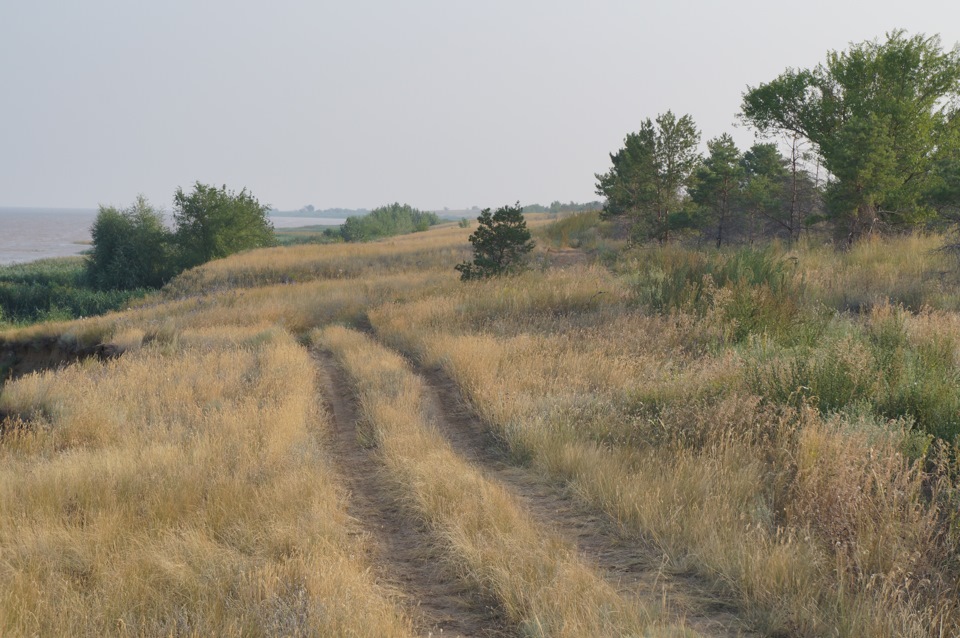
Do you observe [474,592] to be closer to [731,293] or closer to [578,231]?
[731,293]

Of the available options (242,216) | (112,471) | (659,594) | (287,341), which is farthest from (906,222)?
(242,216)

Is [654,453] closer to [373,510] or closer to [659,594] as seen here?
[659,594]

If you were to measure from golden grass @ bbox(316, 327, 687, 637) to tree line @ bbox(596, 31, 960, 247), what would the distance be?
49.3ft

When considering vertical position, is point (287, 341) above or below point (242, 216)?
below

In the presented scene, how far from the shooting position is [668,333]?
895cm

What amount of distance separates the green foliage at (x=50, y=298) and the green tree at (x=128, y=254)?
205 cm

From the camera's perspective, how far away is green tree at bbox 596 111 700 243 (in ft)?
77.7

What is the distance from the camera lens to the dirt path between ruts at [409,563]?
3.38m

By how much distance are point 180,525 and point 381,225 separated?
102 metres

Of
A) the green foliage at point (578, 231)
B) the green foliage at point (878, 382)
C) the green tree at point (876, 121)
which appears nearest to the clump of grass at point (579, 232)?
the green foliage at point (578, 231)

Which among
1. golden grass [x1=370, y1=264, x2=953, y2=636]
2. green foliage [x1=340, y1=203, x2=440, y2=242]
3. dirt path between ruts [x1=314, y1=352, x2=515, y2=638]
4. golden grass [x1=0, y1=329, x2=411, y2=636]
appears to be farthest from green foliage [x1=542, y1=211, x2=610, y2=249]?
green foliage [x1=340, y1=203, x2=440, y2=242]

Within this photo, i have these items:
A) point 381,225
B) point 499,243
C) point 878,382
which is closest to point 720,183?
point 499,243

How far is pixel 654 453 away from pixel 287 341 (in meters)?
9.12

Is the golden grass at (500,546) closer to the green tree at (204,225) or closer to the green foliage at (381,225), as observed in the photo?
the green tree at (204,225)
